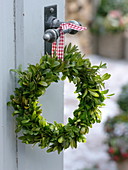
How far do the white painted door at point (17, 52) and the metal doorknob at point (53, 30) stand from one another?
0.09 feet

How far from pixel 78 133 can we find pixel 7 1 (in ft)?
1.42

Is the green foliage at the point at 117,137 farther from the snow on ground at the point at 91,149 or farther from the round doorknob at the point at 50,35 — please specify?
the round doorknob at the point at 50,35

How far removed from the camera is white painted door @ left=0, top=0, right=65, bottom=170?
1.24 m

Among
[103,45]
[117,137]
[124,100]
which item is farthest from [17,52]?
[103,45]

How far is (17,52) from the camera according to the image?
1.28m

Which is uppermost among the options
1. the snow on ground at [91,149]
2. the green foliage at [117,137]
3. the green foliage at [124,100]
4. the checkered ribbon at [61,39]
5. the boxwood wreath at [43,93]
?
the checkered ribbon at [61,39]

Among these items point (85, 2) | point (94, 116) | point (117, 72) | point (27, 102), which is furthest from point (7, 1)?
point (85, 2)

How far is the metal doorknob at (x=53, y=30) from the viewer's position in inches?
48.2

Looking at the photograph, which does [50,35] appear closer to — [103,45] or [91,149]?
[91,149]

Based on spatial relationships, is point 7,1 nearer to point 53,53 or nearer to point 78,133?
point 53,53

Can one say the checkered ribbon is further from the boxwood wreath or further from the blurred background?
the blurred background

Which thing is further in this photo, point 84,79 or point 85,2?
point 85,2

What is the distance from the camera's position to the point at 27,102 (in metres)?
1.24

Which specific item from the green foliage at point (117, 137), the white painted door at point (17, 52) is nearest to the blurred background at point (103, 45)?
the green foliage at point (117, 137)
